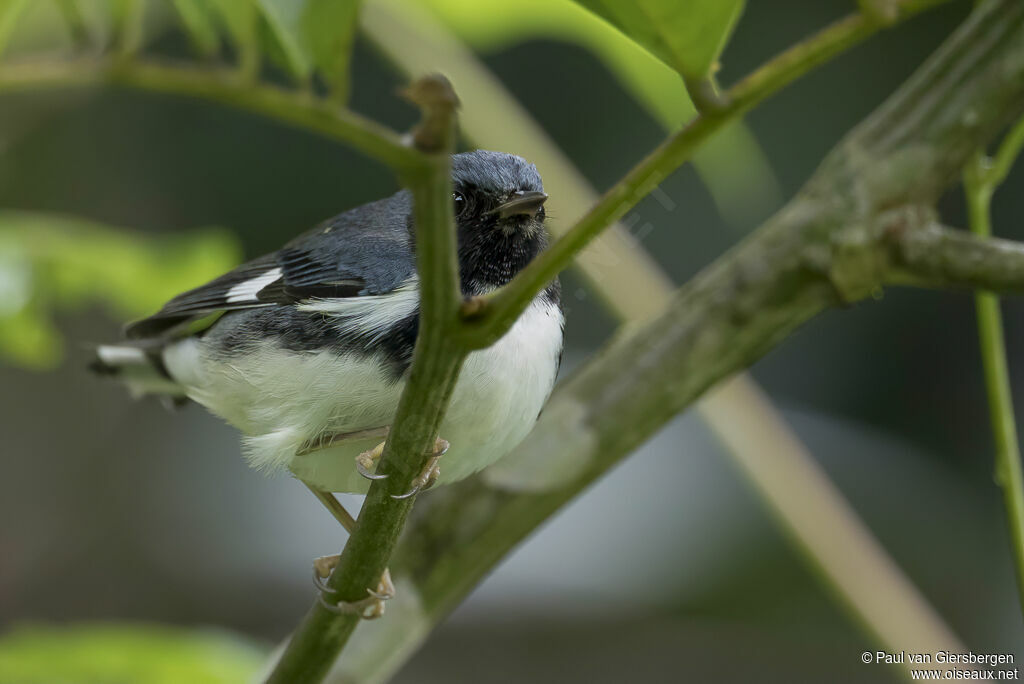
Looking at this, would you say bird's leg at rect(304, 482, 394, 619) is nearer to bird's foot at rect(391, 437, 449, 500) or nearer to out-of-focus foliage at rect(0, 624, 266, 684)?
bird's foot at rect(391, 437, 449, 500)

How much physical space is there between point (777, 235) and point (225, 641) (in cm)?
124

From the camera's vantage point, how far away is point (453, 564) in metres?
1.54

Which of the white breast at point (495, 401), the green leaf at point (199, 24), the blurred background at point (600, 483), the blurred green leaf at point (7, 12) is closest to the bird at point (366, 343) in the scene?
the white breast at point (495, 401)

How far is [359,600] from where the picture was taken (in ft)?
3.66

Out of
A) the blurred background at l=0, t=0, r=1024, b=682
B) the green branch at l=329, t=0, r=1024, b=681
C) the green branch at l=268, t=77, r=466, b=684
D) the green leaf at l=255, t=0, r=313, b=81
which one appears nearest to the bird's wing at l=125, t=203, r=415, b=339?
the green branch at l=329, t=0, r=1024, b=681

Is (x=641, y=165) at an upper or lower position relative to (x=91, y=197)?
lower

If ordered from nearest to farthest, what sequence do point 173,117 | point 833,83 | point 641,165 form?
point 641,165 → point 833,83 → point 173,117

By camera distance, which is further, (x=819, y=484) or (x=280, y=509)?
(x=280, y=509)

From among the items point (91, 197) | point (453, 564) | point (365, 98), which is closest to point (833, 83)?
point (365, 98)

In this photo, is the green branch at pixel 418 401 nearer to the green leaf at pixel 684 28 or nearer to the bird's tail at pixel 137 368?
the green leaf at pixel 684 28

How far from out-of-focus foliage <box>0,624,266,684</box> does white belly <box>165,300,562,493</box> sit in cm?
35

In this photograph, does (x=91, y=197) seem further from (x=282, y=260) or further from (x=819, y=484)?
(x=819, y=484)

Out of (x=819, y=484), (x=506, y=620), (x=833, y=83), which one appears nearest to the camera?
(x=819, y=484)

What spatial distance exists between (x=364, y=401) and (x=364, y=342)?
86 mm
